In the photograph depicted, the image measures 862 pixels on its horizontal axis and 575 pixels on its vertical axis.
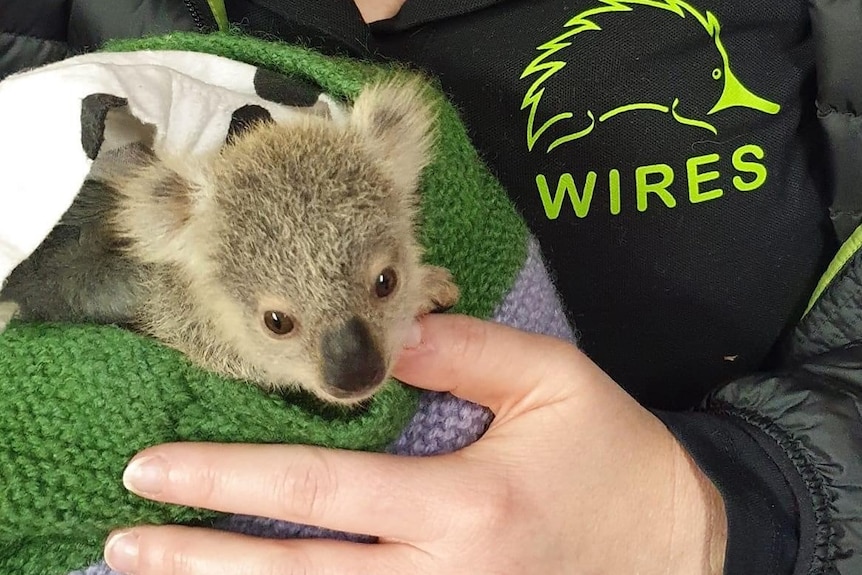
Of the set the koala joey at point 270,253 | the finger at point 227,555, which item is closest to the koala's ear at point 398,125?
the koala joey at point 270,253

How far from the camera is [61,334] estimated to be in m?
0.97

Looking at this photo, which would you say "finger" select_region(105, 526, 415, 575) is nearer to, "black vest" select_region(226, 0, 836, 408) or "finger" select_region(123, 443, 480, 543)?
"finger" select_region(123, 443, 480, 543)

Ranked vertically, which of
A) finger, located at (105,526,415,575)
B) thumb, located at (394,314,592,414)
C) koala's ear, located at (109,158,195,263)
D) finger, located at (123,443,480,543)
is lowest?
finger, located at (105,526,415,575)

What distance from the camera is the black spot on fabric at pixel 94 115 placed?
956mm

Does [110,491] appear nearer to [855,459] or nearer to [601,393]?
[601,393]

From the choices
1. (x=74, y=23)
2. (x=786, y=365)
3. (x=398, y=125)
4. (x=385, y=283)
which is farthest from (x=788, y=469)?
(x=74, y=23)

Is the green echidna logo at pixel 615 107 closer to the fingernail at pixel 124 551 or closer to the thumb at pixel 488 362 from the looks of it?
the thumb at pixel 488 362

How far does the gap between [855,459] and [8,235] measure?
1.18 meters

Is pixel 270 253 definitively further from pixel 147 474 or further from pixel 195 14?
pixel 195 14

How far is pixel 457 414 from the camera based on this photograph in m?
1.12

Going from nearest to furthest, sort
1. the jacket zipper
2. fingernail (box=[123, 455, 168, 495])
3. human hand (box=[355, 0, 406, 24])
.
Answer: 1. fingernail (box=[123, 455, 168, 495])
2. the jacket zipper
3. human hand (box=[355, 0, 406, 24])

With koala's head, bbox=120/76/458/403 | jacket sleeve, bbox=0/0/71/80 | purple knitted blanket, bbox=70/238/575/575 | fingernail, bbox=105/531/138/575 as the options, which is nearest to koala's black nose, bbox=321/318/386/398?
koala's head, bbox=120/76/458/403

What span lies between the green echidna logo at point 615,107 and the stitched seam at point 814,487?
1.72 feet

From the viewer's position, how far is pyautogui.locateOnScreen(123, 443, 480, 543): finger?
0.91m
